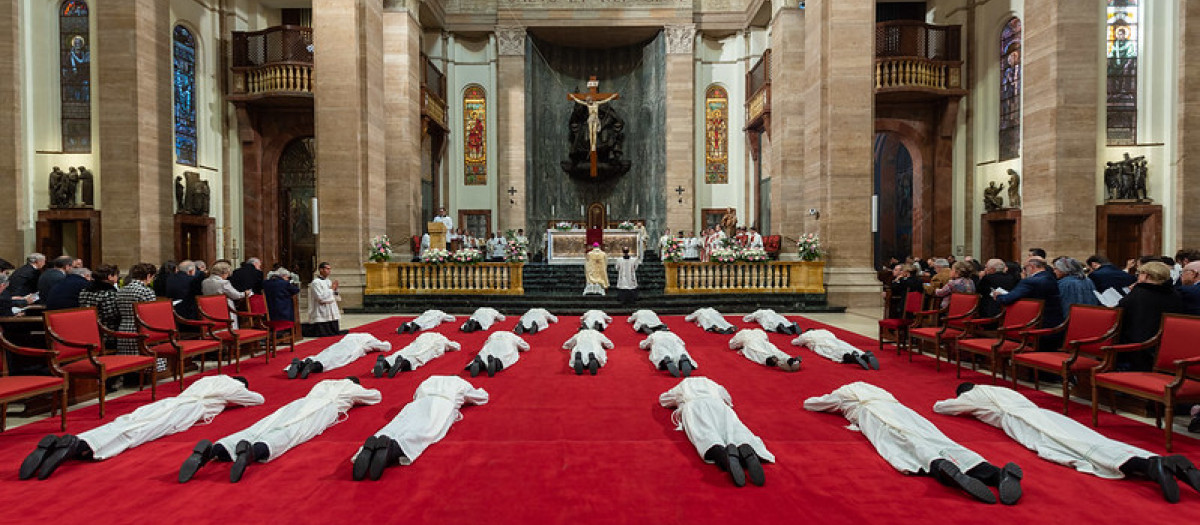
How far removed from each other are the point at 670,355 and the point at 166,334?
539cm

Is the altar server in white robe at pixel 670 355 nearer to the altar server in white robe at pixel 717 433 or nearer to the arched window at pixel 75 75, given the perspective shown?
the altar server in white robe at pixel 717 433

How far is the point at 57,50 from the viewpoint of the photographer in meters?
13.9

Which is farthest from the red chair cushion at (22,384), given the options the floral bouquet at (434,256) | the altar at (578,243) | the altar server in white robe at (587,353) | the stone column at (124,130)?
the altar at (578,243)

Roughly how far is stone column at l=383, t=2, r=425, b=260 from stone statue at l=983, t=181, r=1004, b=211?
49.8 feet

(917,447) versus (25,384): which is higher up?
(25,384)

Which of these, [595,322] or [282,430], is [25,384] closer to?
[282,430]

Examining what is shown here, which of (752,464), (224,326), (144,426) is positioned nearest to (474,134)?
(224,326)

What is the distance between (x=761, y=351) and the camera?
714cm

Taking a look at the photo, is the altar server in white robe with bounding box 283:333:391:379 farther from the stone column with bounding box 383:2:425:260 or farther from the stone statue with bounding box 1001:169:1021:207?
the stone statue with bounding box 1001:169:1021:207

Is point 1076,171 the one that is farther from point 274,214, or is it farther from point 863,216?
point 274,214

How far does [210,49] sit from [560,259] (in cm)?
1138

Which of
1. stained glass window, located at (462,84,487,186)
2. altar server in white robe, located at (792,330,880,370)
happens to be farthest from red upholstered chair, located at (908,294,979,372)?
stained glass window, located at (462,84,487,186)

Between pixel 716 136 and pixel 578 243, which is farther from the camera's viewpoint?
pixel 716 136

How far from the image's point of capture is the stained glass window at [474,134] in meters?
21.1
